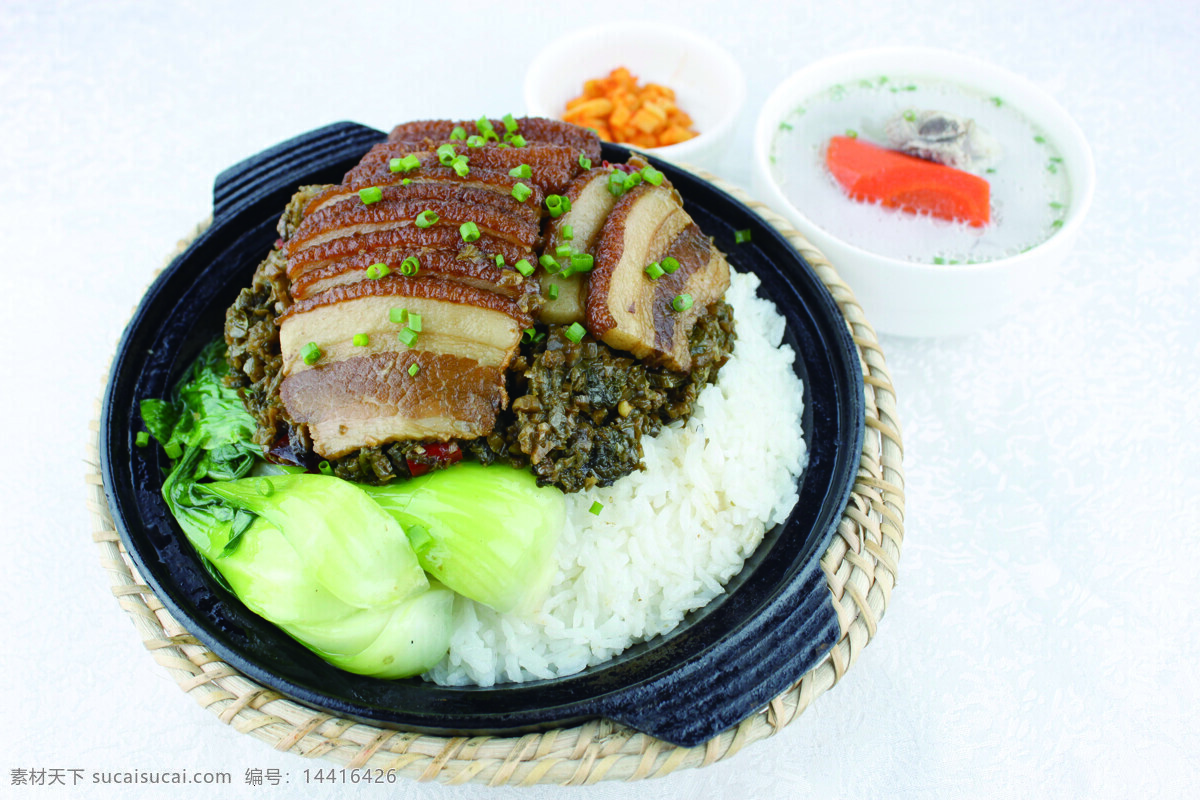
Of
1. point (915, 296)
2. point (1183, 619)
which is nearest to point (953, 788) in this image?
point (1183, 619)

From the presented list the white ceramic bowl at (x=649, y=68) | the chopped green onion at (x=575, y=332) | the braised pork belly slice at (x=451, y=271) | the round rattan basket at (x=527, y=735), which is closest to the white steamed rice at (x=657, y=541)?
the round rattan basket at (x=527, y=735)

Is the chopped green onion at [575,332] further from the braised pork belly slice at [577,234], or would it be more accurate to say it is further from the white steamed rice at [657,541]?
the white steamed rice at [657,541]

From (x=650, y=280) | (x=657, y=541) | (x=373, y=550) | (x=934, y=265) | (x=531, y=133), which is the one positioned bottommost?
(x=657, y=541)

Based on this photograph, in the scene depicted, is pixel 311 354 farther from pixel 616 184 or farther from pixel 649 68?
pixel 649 68

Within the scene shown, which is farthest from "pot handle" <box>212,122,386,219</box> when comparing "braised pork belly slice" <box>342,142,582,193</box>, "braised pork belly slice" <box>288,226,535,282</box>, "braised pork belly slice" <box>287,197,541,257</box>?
"braised pork belly slice" <box>288,226,535,282</box>

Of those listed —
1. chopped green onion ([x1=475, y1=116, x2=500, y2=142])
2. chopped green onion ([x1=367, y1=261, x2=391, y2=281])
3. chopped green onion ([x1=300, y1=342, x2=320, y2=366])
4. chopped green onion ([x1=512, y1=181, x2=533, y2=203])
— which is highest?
chopped green onion ([x1=475, y1=116, x2=500, y2=142])

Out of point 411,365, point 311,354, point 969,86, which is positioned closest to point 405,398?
point 411,365

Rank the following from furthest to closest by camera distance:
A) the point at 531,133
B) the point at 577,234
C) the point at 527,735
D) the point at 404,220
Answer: the point at 531,133 → the point at 577,234 → the point at 404,220 → the point at 527,735

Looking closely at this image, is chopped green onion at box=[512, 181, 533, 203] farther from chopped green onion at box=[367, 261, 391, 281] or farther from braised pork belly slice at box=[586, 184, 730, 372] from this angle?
chopped green onion at box=[367, 261, 391, 281]
